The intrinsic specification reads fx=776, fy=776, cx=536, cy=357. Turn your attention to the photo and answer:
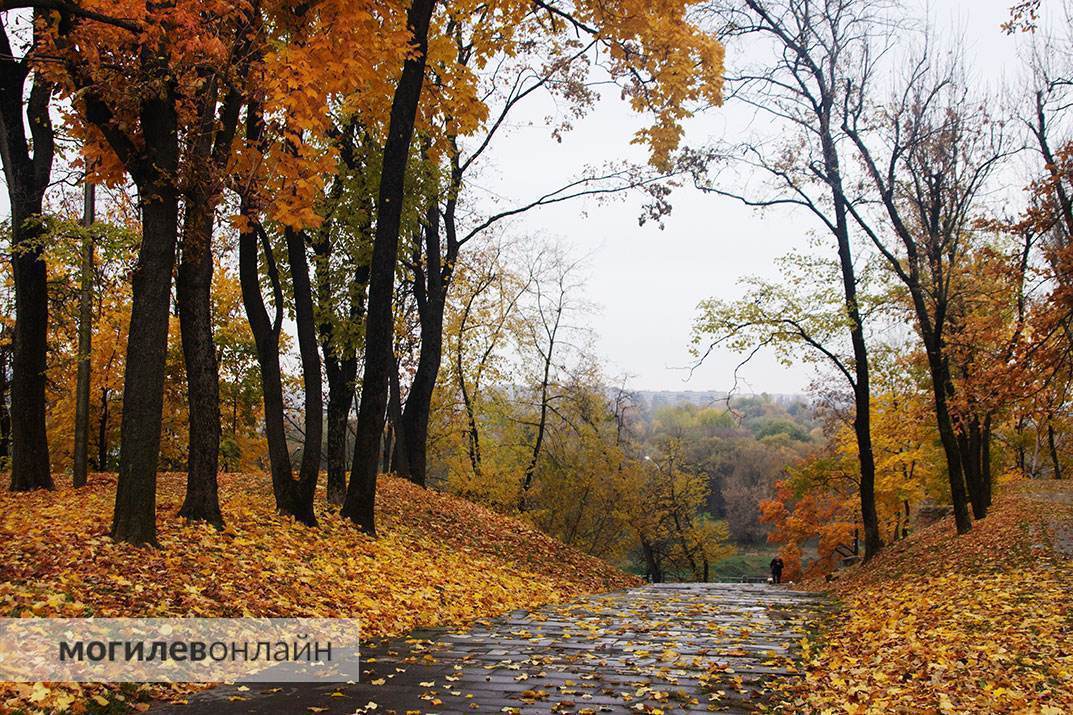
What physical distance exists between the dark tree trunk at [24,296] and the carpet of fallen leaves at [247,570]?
0.84 m

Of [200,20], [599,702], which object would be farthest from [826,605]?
[200,20]

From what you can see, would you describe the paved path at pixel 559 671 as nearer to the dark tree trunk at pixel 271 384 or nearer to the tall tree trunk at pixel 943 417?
the dark tree trunk at pixel 271 384

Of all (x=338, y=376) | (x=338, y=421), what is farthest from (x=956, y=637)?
(x=338, y=376)

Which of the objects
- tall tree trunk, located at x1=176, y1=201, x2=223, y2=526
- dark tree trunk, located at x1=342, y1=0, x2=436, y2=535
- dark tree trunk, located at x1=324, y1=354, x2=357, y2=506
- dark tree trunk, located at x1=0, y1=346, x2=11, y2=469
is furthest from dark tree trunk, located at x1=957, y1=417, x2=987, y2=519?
dark tree trunk, located at x1=0, y1=346, x2=11, y2=469

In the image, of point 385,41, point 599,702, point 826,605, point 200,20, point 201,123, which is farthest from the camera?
point 826,605

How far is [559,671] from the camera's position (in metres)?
5.49

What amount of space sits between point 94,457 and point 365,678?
22393 mm

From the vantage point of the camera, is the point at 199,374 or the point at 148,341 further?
the point at 199,374

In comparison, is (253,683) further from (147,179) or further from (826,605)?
(826,605)

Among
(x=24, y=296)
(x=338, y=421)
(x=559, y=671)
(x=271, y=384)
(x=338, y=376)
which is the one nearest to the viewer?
(x=559, y=671)

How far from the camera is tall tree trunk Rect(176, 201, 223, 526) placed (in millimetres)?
8398

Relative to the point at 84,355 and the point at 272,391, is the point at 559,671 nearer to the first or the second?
the point at 272,391

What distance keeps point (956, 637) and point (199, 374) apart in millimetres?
7881

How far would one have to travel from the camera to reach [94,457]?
78.0ft
